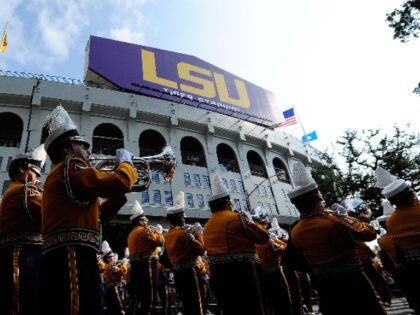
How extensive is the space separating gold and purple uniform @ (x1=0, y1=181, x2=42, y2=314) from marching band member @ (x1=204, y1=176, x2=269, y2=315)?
2.65 meters

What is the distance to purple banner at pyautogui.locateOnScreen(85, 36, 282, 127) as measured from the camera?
32.6 metres

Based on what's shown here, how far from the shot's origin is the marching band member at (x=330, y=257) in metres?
3.49

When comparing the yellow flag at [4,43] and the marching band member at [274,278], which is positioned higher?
the yellow flag at [4,43]

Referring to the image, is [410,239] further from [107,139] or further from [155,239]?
[107,139]

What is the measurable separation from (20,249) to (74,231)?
127 centimetres

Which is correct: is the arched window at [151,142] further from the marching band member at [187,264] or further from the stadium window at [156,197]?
the marching band member at [187,264]

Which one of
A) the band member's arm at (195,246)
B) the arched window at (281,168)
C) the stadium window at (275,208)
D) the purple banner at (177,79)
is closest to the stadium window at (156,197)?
the purple banner at (177,79)

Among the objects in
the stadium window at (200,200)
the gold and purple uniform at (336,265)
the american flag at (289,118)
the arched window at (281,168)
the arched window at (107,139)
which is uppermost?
the american flag at (289,118)

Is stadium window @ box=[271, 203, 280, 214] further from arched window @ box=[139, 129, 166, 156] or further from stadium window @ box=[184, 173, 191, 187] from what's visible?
arched window @ box=[139, 129, 166, 156]

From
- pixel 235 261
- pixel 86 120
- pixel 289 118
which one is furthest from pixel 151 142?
pixel 235 261

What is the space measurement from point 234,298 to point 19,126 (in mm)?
31205

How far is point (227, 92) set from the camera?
40844mm

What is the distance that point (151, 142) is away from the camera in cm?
3462

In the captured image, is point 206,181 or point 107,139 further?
point 206,181
